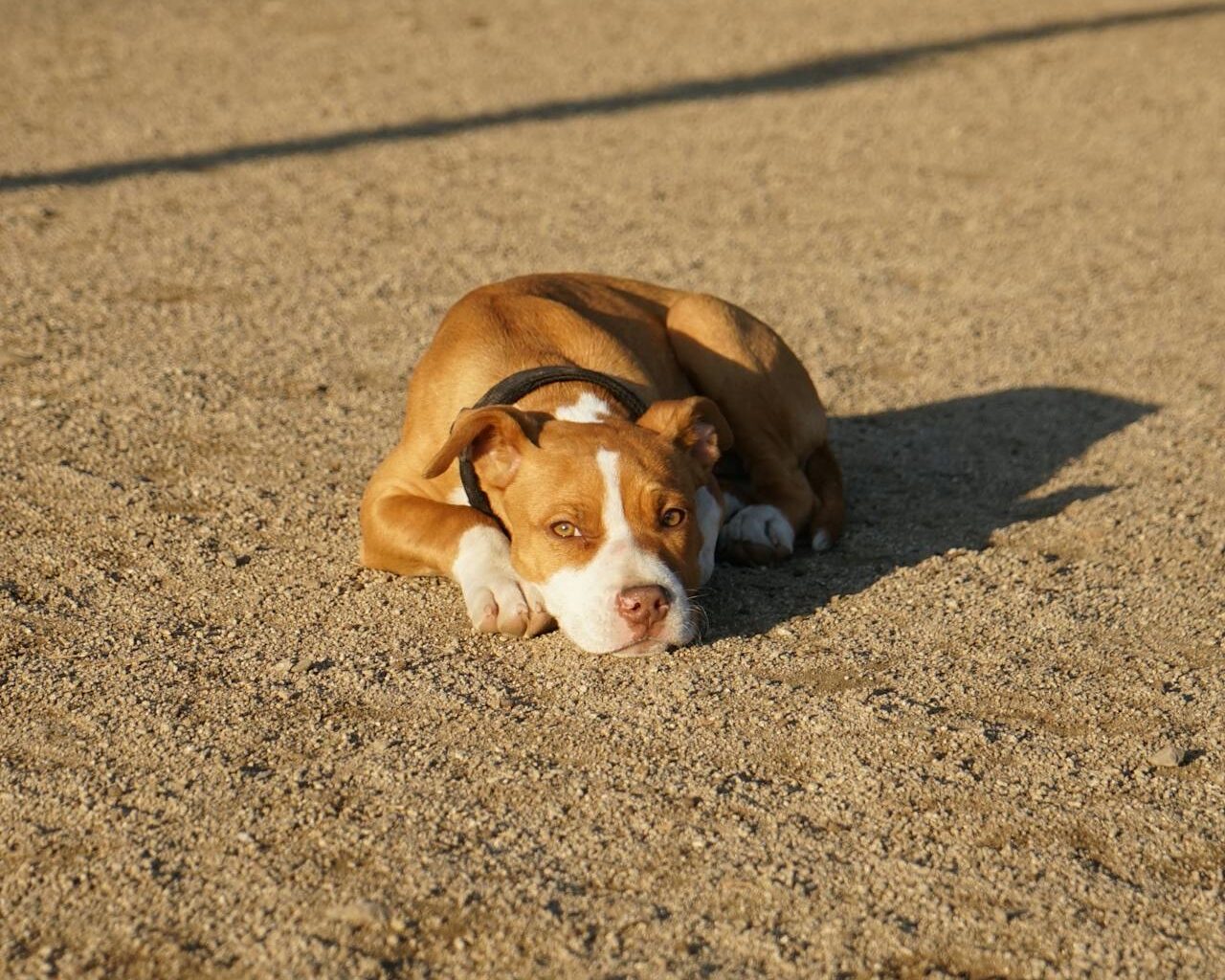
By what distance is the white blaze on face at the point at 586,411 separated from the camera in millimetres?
5898

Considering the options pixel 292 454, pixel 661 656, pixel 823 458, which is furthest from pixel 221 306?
pixel 661 656

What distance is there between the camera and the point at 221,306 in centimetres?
891

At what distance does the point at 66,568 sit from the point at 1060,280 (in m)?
6.12

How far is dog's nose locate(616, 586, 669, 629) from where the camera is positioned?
5.29m

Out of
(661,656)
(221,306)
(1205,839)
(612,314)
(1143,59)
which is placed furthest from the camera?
(1143,59)

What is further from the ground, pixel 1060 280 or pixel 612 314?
pixel 612 314

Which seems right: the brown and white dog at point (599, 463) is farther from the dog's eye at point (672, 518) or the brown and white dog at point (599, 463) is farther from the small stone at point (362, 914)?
the small stone at point (362, 914)

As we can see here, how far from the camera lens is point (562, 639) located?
5.59 metres

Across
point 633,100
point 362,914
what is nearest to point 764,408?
Answer: point 362,914

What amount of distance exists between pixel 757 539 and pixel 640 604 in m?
1.26

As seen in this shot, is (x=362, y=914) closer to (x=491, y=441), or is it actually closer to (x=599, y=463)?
(x=599, y=463)

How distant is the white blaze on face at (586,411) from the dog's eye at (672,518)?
50 centimetres

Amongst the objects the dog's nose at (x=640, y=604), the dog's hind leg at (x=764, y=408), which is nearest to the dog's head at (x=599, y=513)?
the dog's nose at (x=640, y=604)

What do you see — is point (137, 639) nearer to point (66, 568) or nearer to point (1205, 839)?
point (66, 568)
